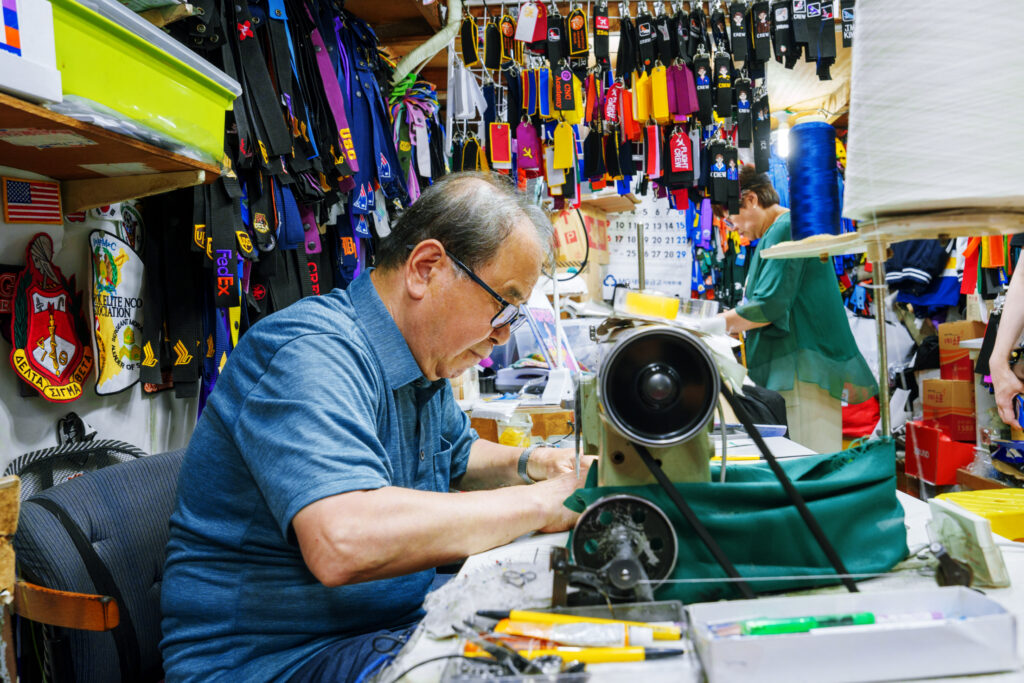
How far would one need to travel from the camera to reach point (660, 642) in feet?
2.08

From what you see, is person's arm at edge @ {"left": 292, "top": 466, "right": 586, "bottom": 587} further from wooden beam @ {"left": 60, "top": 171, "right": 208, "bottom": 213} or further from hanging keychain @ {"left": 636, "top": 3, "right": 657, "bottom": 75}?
hanging keychain @ {"left": 636, "top": 3, "right": 657, "bottom": 75}

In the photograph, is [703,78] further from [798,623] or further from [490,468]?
[798,623]

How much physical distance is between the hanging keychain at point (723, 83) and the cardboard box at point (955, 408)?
7.88ft

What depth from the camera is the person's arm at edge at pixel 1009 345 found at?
223 cm

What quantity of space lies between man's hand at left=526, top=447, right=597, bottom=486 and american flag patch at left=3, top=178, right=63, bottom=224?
148 centimetres

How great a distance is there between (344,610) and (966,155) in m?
1.07

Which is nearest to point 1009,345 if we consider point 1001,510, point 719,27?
point 1001,510

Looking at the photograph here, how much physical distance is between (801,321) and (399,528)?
9.66 ft

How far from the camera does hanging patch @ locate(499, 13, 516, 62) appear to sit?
364cm

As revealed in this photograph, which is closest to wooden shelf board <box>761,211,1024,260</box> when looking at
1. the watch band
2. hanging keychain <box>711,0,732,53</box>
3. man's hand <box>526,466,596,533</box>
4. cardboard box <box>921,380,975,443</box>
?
man's hand <box>526,466,596,533</box>

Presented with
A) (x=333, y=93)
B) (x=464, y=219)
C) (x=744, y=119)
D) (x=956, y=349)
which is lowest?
(x=956, y=349)

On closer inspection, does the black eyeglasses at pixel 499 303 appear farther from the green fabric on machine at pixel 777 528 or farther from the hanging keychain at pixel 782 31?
the hanging keychain at pixel 782 31

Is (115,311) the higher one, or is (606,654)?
(115,311)

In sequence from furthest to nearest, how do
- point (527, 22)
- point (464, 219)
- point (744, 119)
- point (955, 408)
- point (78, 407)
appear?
point (955, 408), point (744, 119), point (527, 22), point (78, 407), point (464, 219)
